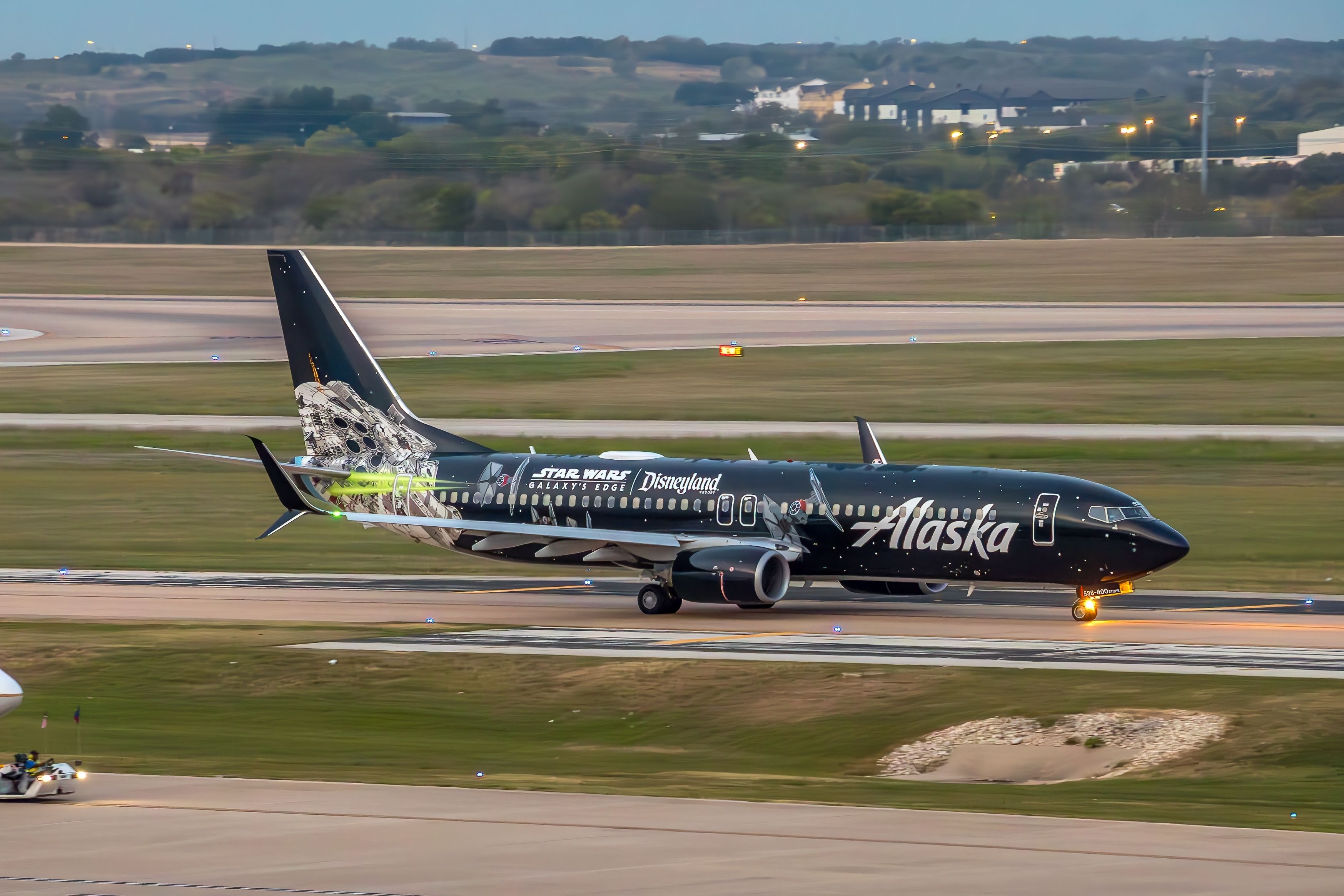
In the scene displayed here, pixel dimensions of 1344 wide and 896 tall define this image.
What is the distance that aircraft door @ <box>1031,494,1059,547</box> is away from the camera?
43.5 meters

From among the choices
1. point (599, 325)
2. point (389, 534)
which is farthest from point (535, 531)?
point (599, 325)

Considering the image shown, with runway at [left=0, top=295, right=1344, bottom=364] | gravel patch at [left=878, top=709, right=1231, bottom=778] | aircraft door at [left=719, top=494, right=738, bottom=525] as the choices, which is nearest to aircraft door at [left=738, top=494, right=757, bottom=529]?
aircraft door at [left=719, top=494, right=738, bottom=525]

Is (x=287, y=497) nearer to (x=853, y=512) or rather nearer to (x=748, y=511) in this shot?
(x=748, y=511)

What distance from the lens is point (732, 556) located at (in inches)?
1780

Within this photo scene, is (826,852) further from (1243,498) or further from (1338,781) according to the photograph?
(1243,498)

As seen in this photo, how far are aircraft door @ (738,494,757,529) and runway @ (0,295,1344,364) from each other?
6881 centimetres

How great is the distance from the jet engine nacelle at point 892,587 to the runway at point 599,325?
68.7 metres

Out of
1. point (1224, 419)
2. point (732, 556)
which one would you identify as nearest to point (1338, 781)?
point (732, 556)

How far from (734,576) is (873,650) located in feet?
19.6

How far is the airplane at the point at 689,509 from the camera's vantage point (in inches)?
1724

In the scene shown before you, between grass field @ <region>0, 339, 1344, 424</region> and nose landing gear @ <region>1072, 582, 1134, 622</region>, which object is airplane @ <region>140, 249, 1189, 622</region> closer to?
nose landing gear @ <region>1072, 582, 1134, 622</region>

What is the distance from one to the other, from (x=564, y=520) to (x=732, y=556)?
578 cm

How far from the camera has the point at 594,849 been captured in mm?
21672

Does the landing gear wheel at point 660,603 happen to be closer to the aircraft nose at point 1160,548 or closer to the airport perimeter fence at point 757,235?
the aircraft nose at point 1160,548
